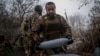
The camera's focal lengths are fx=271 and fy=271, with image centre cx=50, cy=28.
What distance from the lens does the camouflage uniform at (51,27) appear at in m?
4.22

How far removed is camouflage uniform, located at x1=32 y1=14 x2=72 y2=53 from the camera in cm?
422

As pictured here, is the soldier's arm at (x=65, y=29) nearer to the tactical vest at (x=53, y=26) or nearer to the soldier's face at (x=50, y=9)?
the tactical vest at (x=53, y=26)

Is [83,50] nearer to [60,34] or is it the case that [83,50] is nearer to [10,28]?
[60,34]

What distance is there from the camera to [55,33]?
14.0 ft

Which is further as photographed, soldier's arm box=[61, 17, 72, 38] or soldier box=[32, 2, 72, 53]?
soldier box=[32, 2, 72, 53]

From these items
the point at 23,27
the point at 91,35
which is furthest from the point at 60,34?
the point at 91,35

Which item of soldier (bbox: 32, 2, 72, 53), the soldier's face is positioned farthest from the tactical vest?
the soldier's face

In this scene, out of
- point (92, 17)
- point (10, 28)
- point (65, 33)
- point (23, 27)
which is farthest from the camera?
point (10, 28)

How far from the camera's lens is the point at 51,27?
427cm

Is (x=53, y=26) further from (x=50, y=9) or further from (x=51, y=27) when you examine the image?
(x=50, y=9)

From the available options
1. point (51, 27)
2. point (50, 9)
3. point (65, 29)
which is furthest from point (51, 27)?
point (50, 9)

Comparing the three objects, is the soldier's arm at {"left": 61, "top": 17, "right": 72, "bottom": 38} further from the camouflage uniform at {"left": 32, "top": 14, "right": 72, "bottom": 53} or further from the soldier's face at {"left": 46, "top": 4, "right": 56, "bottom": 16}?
the soldier's face at {"left": 46, "top": 4, "right": 56, "bottom": 16}

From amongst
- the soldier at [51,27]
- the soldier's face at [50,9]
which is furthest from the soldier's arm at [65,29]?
the soldier's face at [50,9]

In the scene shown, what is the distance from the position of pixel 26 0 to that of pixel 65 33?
25.2 meters
